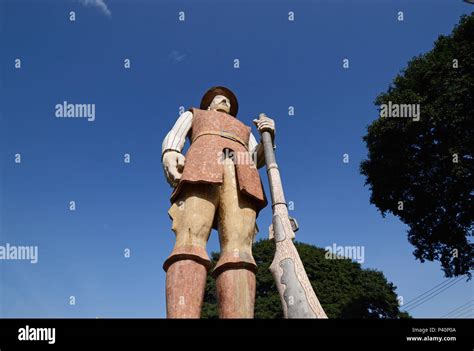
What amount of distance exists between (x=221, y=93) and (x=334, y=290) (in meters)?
17.5

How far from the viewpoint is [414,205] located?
49.0 feet

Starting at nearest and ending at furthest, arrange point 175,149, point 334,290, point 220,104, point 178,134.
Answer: point 175,149
point 178,134
point 220,104
point 334,290

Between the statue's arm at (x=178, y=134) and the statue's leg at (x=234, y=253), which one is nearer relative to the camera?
the statue's leg at (x=234, y=253)

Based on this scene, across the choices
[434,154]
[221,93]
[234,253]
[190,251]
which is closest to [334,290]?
[434,154]

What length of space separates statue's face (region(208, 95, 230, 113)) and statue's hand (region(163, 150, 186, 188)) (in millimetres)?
1142

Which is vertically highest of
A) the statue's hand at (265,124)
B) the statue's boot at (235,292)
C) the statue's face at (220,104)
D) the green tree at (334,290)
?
the statue's face at (220,104)

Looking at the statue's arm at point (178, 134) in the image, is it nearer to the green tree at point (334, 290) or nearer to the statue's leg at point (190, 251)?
the statue's leg at point (190, 251)

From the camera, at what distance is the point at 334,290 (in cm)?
2238

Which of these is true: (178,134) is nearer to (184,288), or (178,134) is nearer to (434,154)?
(184,288)

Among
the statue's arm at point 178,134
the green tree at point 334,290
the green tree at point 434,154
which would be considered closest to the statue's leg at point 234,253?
the statue's arm at point 178,134

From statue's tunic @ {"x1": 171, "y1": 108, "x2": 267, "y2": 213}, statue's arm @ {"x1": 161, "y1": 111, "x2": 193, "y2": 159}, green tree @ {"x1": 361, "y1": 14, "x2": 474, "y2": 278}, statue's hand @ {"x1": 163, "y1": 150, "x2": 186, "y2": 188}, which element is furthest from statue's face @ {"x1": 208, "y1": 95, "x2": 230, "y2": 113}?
green tree @ {"x1": 361, "y1": 14, "x2": 474, "y2": 278}

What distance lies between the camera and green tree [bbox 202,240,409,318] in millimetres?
21380

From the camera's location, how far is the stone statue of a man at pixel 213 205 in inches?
195

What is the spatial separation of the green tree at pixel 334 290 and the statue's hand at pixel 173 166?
15.7 metres
